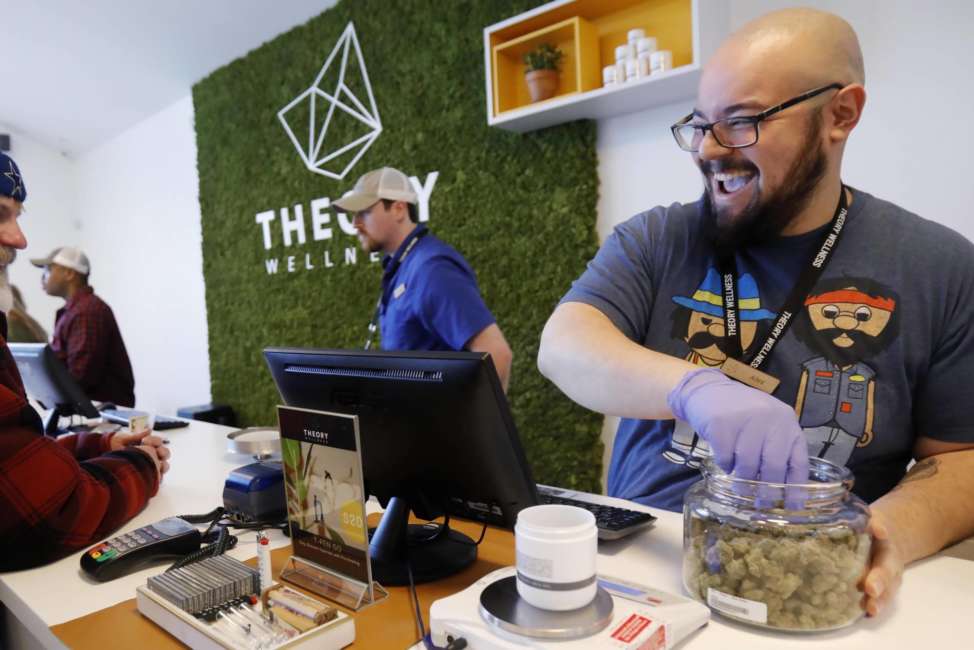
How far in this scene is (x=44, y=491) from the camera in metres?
1.15

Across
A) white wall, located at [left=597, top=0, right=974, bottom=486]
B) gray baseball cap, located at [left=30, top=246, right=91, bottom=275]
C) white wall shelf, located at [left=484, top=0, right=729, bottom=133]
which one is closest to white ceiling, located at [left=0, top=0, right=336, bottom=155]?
gray baseball cap, located at [left=30, top=246, right=91, bottom=275]

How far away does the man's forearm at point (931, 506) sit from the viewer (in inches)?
38.0

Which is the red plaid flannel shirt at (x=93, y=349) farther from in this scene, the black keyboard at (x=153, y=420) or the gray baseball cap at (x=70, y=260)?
the black keyboard at (x=153, y=420)

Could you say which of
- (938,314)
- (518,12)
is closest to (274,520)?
(938,314)

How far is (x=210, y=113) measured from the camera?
5.32m

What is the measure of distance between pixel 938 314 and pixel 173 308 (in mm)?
6177

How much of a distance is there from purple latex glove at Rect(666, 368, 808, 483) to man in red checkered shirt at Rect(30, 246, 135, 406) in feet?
12.2

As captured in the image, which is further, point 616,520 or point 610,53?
point 610,53

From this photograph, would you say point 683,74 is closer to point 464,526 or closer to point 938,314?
point 938,314

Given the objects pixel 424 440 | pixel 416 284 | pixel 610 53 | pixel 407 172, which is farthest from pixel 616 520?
pixel 407 172

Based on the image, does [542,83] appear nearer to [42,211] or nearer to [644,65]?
[644,65]

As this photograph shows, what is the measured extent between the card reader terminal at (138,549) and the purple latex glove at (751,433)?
35.3 inches

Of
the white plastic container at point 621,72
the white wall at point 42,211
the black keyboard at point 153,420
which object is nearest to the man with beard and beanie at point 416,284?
the black keyboard at point 153,420

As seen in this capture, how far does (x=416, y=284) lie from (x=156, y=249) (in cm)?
481
